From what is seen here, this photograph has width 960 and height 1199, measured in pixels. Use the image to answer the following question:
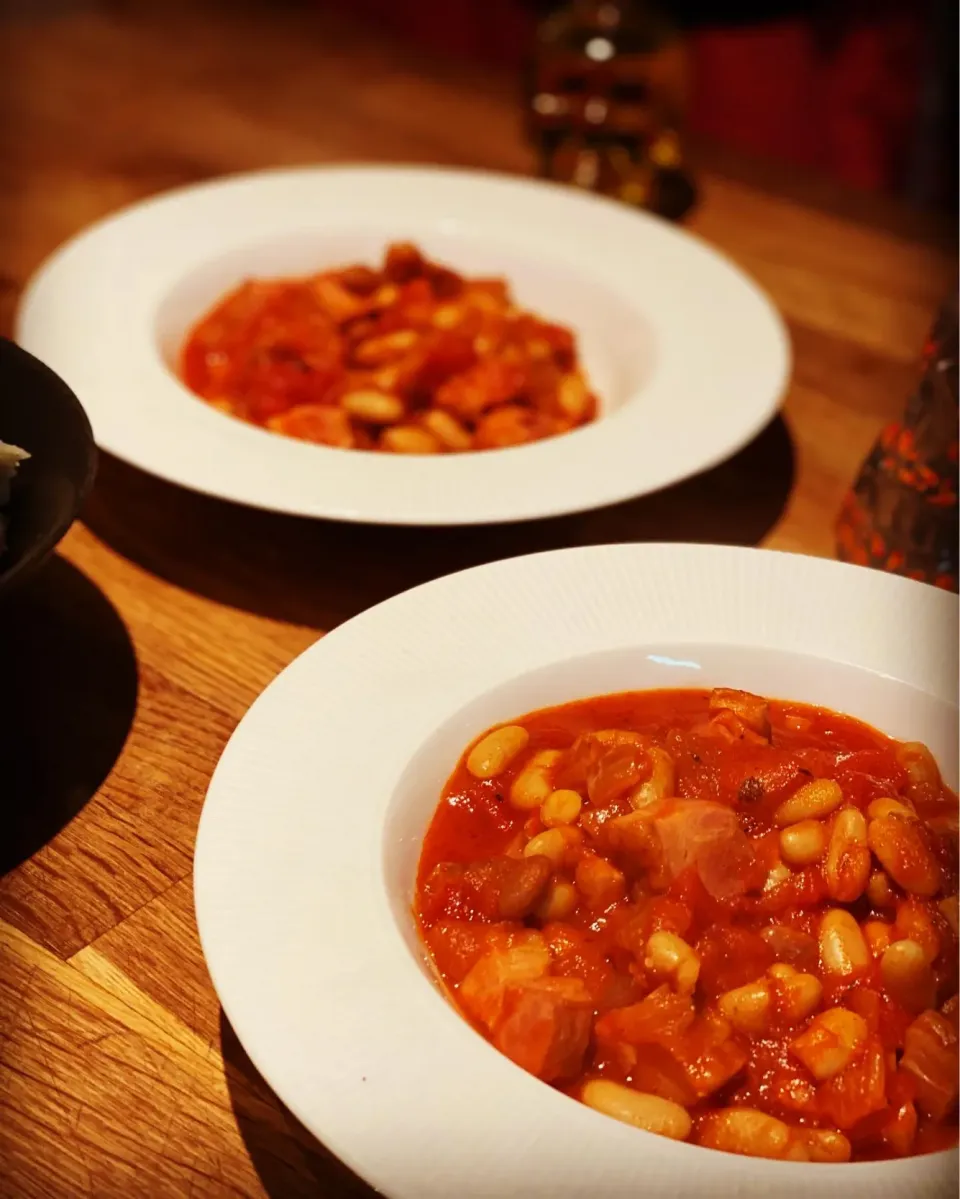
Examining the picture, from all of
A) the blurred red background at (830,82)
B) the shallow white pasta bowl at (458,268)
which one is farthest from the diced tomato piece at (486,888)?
the blurred red background at (830,82)

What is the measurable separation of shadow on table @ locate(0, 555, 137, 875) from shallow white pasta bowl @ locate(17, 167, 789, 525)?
0.20 m

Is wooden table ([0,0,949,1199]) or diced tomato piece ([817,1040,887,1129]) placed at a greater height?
diced tomato piece ([817,1040,887,1129])

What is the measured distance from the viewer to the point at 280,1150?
0.99 m

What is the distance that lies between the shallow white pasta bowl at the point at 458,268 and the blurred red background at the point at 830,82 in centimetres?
166

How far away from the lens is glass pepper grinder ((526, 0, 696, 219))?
8.28 ft

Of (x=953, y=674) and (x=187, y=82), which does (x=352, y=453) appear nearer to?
(x=953, y=674)

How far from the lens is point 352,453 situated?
1582 millimetres

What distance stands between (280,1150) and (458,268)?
5.41ft

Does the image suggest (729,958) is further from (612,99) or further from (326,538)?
(612,99)

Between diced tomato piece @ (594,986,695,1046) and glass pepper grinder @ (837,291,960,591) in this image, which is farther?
glass pepper grinder @ (837,291,960,591)

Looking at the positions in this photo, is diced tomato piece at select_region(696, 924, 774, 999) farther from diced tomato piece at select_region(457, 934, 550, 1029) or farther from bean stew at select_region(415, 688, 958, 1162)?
diced tomato piece at select_region(457, 934, 550, 1029)

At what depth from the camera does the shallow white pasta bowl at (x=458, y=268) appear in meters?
1.53

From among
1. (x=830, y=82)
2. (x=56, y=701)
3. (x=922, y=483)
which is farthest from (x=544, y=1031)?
(x=830, y=82)

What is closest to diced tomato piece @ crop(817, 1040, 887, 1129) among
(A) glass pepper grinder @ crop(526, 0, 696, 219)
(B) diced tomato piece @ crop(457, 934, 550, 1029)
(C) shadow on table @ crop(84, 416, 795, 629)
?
(B) diced tomato piece @ crop(457, 934, 550, 1029)
